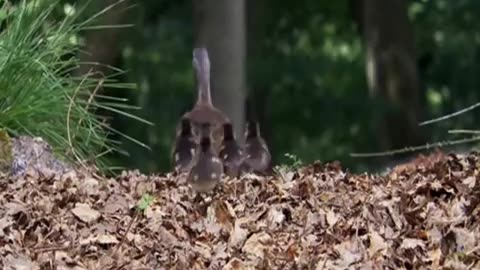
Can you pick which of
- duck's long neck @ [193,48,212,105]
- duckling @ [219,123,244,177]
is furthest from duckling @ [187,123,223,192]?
duck's long neck @ [193,48,212,105]

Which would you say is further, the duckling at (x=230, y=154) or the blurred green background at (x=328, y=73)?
the blurred green background at (x=328, y=73)

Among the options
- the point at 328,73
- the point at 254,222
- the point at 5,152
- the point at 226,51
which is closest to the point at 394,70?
the point at 328,73

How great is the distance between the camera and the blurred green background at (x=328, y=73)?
1978 centimetres

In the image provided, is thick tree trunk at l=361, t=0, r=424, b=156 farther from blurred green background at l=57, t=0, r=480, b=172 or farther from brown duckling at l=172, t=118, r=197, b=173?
brown duckling at l=172, t=118, r=197, b=173

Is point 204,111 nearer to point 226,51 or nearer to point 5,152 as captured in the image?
point 5,152

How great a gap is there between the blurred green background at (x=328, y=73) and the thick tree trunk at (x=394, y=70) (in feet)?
0.06

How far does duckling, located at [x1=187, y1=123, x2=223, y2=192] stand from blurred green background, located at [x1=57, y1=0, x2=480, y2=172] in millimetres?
11738

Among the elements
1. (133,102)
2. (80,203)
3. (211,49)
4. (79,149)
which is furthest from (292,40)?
(80,203)

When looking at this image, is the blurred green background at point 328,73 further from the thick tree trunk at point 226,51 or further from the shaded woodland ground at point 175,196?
the thick tree trunk at point 226,51

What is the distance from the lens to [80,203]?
752cm

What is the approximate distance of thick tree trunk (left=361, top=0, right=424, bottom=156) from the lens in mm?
19562

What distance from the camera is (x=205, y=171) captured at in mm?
7551

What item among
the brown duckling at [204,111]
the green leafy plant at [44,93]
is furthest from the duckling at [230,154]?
the green leafy plant at [44,93]

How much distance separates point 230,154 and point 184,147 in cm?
34
